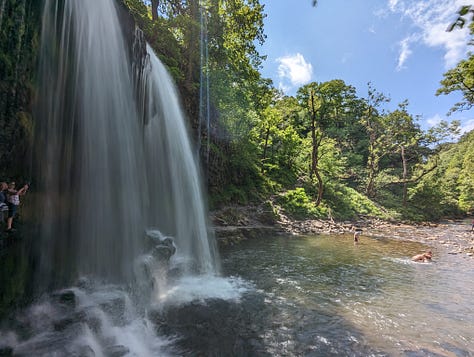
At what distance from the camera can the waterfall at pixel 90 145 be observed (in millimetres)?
6414

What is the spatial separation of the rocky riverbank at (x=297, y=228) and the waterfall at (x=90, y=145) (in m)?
6.24

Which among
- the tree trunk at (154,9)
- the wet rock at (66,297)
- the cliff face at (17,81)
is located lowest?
the wet rock at (66,297)

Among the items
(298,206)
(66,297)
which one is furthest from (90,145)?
(298,206)

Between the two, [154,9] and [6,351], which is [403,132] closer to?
[154,9]

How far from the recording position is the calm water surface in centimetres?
573

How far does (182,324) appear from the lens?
6.24 m

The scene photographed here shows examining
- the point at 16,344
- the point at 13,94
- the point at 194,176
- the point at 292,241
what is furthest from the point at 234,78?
the point at 16,344

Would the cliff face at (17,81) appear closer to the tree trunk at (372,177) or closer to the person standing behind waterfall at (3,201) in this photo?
the person standing behind waterfall at (3,201)

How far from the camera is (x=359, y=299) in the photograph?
8.34 m

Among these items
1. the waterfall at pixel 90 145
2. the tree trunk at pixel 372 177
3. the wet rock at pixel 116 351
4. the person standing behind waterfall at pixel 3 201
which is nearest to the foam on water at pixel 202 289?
the waterfall at pixel 90 145

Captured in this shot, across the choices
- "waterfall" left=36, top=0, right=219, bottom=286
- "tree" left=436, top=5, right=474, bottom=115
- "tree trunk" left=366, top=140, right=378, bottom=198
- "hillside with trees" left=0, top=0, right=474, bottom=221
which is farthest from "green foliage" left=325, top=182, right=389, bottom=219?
"waterfall" left=36, top=0, right=219, bottom=286

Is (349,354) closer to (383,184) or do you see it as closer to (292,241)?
(292,241)

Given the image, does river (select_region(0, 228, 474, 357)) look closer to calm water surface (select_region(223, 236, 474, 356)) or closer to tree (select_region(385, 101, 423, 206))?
calm water surface (select_region(223, 236, 474, 356))

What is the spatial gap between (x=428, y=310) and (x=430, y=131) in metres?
35.5
